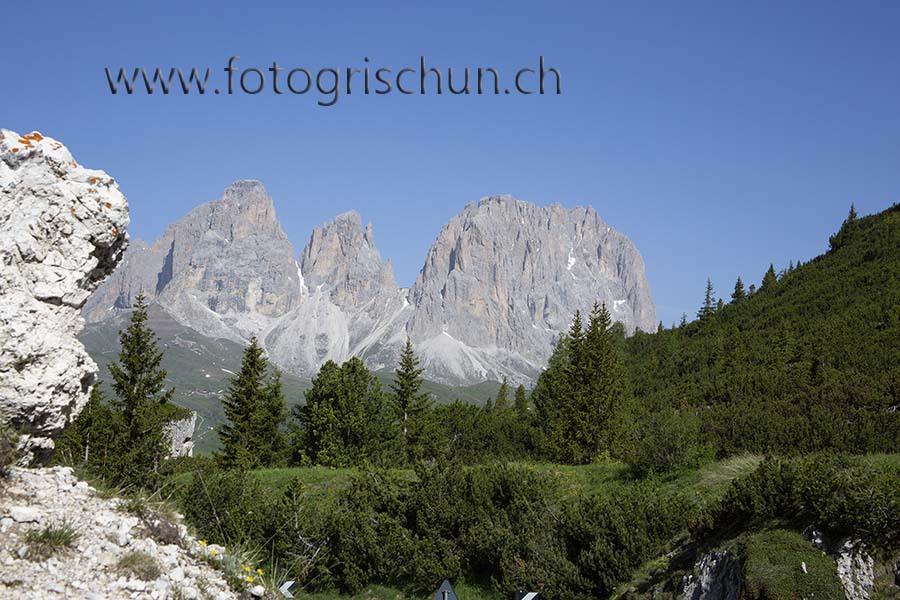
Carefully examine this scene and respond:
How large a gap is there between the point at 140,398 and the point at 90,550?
3189 centimetres

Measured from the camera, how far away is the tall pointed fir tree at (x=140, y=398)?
111 ft

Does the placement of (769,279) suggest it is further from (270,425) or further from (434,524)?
(434,524)

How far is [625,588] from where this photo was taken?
12.5 meters

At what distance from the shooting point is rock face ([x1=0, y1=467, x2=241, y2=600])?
5438mm

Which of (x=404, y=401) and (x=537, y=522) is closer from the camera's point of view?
(x=537, y=522)

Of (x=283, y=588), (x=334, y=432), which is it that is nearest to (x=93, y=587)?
(x=283, y=588)

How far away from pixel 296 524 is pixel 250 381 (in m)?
28.8

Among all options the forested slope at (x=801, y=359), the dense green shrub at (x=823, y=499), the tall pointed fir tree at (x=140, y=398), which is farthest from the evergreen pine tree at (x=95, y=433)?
the dense green shrub at (x=823, y=499)

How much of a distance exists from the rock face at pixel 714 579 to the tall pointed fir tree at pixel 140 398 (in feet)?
94.0

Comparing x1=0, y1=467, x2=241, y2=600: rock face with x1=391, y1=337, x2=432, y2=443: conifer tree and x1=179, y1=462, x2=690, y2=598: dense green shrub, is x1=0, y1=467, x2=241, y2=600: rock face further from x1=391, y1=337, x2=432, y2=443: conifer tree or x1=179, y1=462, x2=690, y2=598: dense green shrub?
x1=391, y1=337, x2=432, y2=443: conifer tree

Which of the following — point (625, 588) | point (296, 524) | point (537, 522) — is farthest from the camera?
point (296, 524)

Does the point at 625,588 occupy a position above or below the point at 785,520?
below

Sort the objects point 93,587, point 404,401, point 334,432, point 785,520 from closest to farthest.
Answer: point 93,587, point 785,520, point 334,432, point 404,401

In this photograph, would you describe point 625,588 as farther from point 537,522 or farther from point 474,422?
point 474,422
